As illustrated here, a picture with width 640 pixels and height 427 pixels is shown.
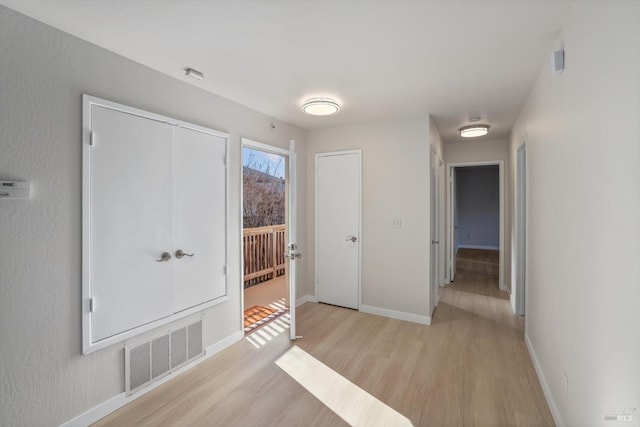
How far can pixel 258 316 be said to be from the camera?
3879 mm

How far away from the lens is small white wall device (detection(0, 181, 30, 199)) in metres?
1.58

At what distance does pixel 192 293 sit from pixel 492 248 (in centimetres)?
925

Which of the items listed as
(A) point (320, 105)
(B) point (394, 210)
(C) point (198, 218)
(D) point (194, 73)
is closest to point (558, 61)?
(A) point (320, 105)

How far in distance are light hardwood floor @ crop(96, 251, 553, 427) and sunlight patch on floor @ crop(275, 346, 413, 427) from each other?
6cm

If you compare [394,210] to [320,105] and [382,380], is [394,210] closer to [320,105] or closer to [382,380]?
[320,105]

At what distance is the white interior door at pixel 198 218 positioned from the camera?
2.53 meters

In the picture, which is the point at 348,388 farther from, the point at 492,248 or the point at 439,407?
the point at 492,248

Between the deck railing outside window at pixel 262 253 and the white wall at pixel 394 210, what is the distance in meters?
2.15

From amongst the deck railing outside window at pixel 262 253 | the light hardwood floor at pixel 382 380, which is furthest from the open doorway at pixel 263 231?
the light hardwood floor at pixel 382 380

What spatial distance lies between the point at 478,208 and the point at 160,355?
9.49 metres

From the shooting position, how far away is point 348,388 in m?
2.33

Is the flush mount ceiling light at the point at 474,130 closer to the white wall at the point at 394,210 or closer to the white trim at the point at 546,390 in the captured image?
the white wall at the point at 394,210

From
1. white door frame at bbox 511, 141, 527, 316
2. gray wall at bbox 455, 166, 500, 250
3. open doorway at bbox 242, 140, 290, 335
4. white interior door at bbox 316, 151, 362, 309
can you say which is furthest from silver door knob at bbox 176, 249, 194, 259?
gray wall at bbox 455, 166, 500, 250

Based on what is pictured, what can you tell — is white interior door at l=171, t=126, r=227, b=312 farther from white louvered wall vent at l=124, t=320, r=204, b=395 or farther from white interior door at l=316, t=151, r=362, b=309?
white interior door at l=316, t=151, r=362, b=309
